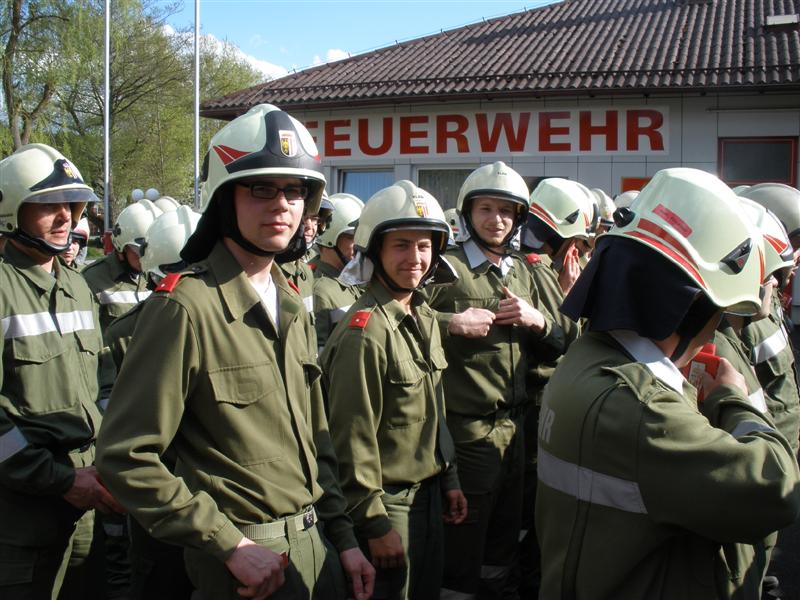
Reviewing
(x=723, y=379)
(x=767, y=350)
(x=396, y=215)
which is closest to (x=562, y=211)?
(x=767, y=350)

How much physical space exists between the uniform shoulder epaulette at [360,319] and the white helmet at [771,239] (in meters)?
1.74

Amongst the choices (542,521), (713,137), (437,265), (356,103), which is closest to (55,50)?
(356,103)

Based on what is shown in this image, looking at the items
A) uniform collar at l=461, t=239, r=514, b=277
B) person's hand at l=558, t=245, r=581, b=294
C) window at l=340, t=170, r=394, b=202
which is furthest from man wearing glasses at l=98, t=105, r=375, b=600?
window at l=340, t=170, r=394, b=202

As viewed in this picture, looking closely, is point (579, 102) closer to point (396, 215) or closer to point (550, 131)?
point (550, 131)

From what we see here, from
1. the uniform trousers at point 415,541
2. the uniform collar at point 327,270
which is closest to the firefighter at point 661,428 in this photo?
the uniform trousers at point 415,541

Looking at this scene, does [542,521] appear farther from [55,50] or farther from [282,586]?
[55,50]

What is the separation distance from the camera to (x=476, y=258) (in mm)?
4355

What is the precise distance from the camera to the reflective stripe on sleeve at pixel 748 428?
182cm

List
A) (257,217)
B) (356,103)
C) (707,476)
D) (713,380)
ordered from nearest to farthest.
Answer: (707,476), (713,380), (257,217), (356,103)

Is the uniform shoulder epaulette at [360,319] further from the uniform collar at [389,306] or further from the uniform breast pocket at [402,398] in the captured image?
the uniform breast pocket at [402,398]

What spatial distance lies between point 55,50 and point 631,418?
31.0 m

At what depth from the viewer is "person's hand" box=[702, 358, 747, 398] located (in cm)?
203

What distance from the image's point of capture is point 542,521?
212 centimetres

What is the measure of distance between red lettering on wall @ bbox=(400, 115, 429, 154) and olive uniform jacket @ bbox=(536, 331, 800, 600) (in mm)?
15257
